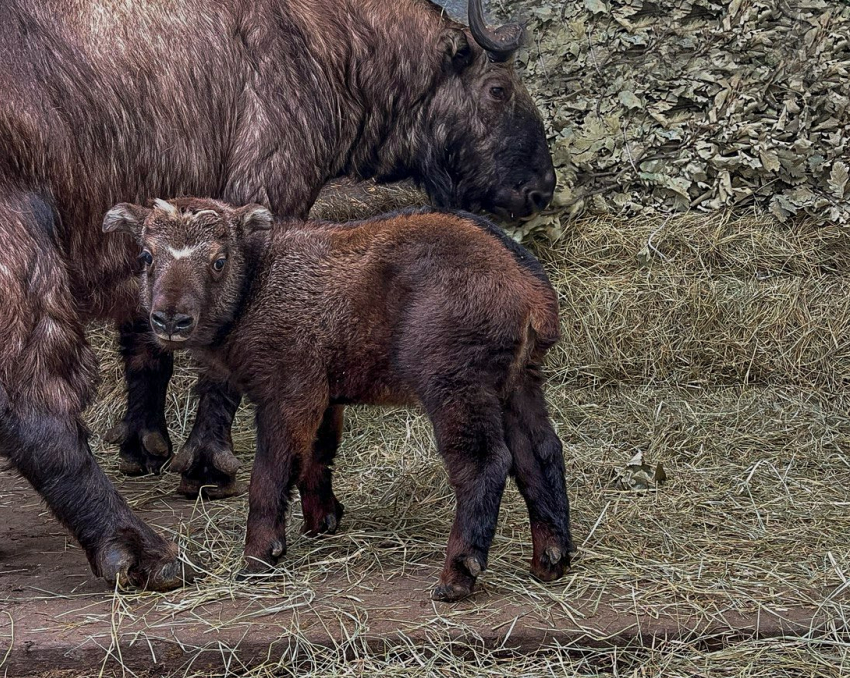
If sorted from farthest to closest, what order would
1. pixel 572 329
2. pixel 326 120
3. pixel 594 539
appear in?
pixel 572 329 → pixel 326 120 → pixel 594 539

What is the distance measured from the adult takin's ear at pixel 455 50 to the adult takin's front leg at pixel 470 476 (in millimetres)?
2672

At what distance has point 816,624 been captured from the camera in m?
4.09

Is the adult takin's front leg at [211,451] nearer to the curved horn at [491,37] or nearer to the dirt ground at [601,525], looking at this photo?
the dirt ground at [601,525]

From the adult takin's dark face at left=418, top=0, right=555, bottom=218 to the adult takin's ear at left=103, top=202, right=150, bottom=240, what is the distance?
2189 millimetres

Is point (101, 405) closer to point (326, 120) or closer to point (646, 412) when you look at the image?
point (326, 120)

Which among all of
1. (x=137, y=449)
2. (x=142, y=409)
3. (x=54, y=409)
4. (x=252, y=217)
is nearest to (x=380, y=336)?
(x=252, y=217)

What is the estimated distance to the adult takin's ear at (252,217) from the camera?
4625mm

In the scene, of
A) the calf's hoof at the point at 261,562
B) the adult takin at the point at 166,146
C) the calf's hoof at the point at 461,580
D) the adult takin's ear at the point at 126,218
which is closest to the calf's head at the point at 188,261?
the adult takin's ear at the point at 126,218

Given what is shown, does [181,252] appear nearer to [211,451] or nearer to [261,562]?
[261,562]

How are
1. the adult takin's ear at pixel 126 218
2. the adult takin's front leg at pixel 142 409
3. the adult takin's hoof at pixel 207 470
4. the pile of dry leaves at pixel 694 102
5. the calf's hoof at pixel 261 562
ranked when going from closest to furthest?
the calf's hoof at pixel 261 562 → the adult takin's ear at pixel 126 218 → the adult takin's hoof at pixel 207 470 → the adult takin's front leg at pixel 142 409 → the pile of dry leaves at pixel 694 102

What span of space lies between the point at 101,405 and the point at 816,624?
4383 millimetres

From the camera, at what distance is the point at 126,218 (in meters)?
4.53

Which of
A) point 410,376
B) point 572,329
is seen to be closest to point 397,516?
point 410,376

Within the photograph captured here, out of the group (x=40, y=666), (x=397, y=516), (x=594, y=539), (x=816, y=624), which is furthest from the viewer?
(x=397, y=516)
